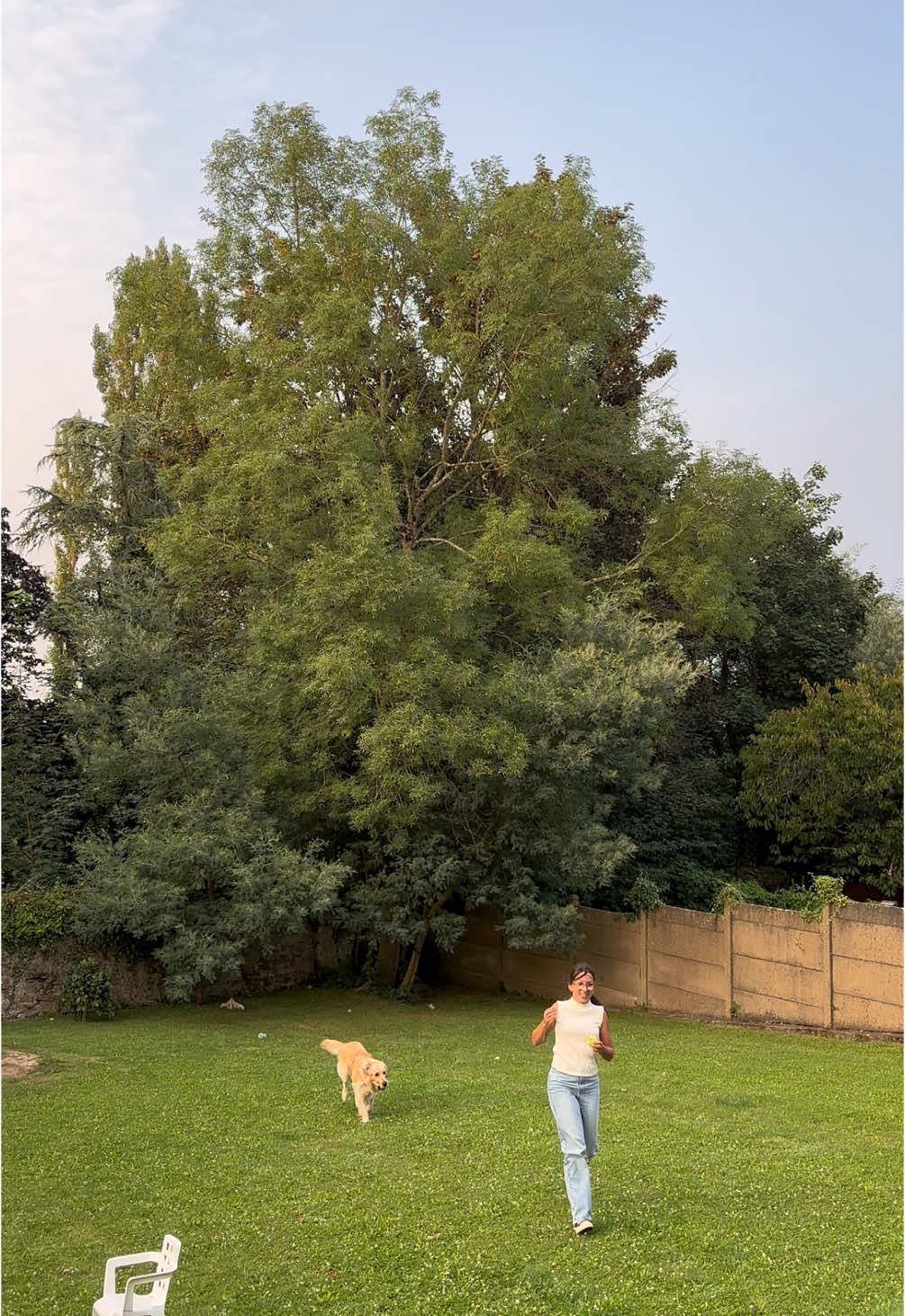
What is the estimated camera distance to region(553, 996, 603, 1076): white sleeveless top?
24.3 ft

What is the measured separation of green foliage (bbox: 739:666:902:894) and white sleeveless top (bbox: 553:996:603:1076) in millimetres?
15502

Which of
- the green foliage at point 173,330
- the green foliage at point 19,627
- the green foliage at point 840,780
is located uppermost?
the green foliage at point 173,330

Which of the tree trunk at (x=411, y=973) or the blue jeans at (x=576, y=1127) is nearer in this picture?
the blue jeans at (x=576, y=1127)

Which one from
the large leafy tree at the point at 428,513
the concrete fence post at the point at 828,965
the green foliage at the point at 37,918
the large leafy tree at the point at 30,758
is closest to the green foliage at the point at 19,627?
the large leafy tree at the point at 30,758

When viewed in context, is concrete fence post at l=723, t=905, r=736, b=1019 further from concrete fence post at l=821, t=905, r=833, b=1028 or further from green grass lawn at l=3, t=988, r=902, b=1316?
green grass lawn at l=3, t=988, r=902, b=1316

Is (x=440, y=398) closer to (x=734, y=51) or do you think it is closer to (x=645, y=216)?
(x=645, y=216)

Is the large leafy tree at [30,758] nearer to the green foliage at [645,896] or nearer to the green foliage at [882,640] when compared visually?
the green foliage at [645,896]

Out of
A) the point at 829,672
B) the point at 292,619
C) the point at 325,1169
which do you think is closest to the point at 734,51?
the point at 325,1169

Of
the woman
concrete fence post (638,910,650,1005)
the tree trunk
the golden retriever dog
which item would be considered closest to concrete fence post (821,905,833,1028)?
concrete fence post (638,910,650,1005)

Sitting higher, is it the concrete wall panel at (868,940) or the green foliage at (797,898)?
the green foliage at (797,898)

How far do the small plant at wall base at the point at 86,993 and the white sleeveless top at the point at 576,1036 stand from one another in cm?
1168

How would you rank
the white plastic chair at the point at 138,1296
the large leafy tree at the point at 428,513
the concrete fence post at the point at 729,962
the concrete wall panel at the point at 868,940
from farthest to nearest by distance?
the large leafy tree at the point at 428,513 < the concrete fence post at the point at 729,962 < the concrete wall panel at the point at 868,940 < the white plastic chair at the point at 138,1296

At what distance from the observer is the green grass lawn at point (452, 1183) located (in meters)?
6.55

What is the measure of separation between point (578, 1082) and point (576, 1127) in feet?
0.93
